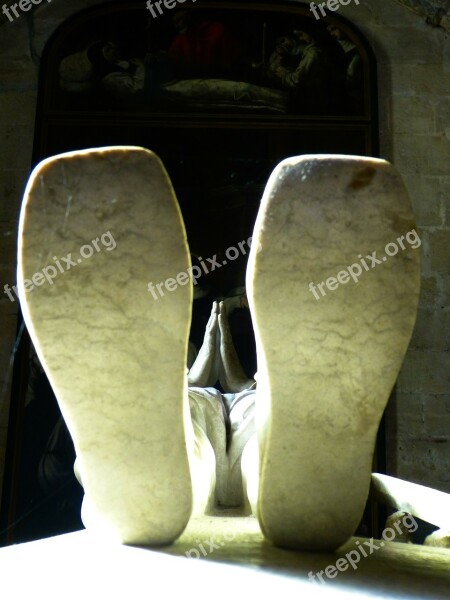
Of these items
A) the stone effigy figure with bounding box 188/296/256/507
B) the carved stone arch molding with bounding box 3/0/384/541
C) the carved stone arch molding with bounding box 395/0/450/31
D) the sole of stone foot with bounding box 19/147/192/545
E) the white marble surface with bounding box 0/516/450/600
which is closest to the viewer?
the white marble surface with bounding box 0/516/450/600

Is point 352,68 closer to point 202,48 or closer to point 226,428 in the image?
point 202,48

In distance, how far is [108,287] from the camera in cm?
151

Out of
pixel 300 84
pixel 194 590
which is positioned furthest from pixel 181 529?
pixel 300 84

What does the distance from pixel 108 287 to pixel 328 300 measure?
0.41 meters

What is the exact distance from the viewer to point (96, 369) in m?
1.52

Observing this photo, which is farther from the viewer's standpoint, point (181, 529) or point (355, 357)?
point (181, 529)

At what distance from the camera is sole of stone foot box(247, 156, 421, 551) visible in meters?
1.51

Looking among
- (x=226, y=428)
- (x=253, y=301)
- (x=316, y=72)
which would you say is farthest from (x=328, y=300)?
(x=316, y=72)

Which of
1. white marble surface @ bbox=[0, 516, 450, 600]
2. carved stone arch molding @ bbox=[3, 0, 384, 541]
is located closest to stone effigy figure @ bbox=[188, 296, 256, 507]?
white marble surface @ bbox=[0, 516, 450, 600]

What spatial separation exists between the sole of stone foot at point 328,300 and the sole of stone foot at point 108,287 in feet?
0.57

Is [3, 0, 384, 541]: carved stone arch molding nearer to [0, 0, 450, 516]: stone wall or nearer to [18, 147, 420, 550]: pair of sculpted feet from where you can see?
[0, 0, 450, 516]: stone wall

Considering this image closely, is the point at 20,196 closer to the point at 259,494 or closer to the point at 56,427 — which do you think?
the point at 56,427

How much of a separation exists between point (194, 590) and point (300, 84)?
4.67m

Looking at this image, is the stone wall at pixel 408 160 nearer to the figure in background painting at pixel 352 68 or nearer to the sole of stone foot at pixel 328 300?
the figure in background painting at pixel 352 68
